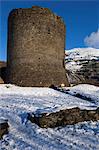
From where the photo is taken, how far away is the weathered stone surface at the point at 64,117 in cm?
873

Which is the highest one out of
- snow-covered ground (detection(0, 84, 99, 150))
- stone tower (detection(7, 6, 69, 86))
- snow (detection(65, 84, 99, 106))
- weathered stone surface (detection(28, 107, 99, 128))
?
stone tower (detection(7, 6, 69, 86))

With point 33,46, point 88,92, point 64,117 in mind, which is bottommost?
point 88,92

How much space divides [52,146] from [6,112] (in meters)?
3.11

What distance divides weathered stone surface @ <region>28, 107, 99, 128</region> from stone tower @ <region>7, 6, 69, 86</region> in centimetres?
1198

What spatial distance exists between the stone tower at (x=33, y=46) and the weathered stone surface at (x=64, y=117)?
12.0 metres

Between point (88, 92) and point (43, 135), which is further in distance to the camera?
point (88, 92)

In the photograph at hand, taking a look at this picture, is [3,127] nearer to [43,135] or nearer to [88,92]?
[43,135]

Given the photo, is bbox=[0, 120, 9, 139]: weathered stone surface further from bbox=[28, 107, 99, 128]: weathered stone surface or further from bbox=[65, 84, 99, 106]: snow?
bbox=[65, 84, 99, 106]: snow

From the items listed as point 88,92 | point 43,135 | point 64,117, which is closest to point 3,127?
point 43,135

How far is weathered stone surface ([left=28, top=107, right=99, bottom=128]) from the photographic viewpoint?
8.73 metres

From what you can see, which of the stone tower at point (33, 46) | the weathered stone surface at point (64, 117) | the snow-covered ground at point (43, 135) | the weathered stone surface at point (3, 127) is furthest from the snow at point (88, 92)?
the weathered stone surface at point (3, 127)

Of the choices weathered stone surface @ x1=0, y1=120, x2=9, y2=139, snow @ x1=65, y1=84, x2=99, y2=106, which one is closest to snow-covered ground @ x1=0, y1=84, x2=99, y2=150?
weathered stone surface @ x1=0, y1=120, x2=9, y2=139

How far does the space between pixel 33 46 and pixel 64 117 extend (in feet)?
42.2

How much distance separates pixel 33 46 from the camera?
21328 mm
